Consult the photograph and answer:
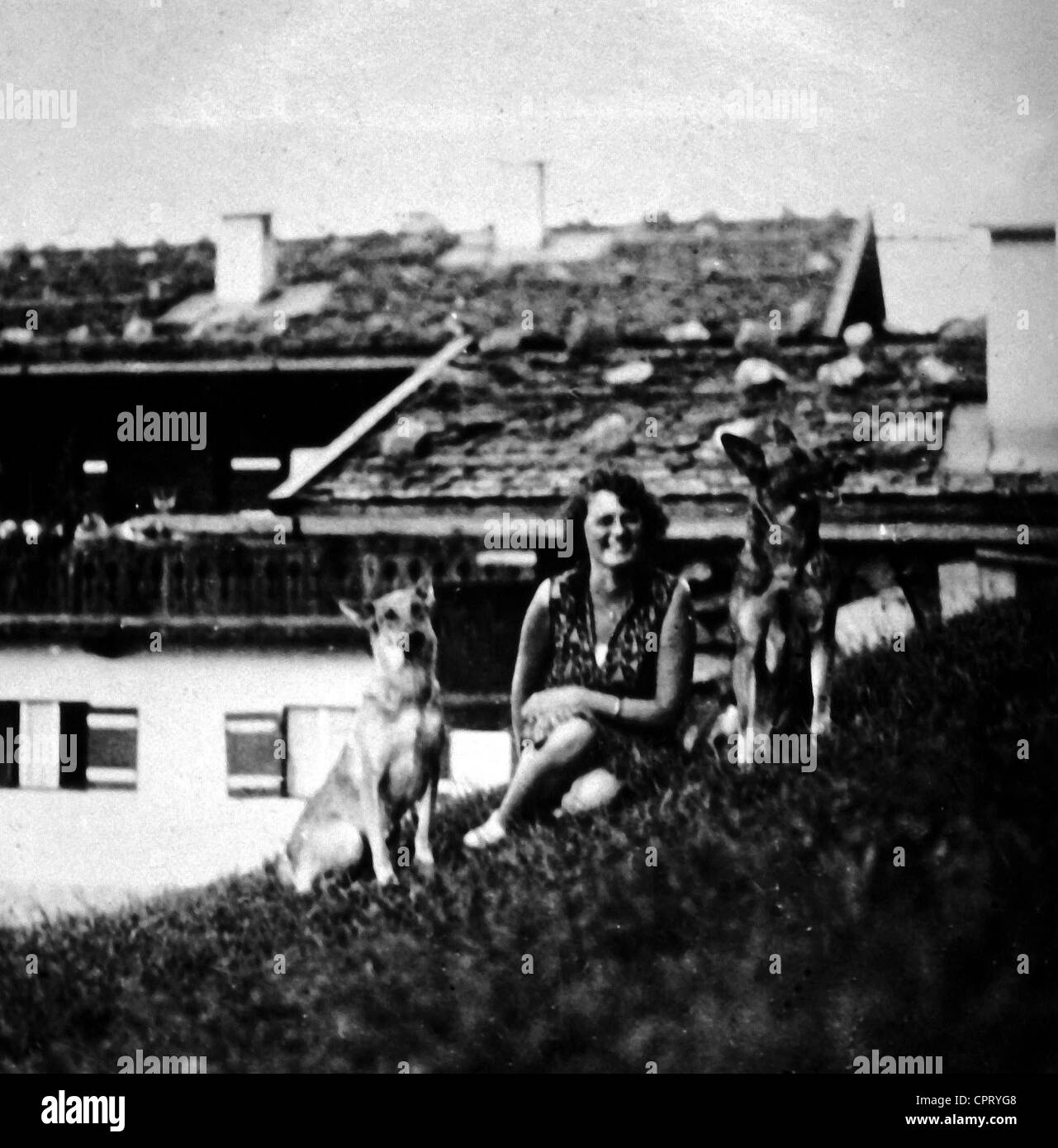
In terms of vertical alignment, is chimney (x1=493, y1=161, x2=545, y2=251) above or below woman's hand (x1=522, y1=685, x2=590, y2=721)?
above

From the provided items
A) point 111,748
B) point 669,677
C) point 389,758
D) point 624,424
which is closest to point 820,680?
point 669,677

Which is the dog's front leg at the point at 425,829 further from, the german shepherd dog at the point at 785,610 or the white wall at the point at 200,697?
the german shepherd dog at the point at 785,610

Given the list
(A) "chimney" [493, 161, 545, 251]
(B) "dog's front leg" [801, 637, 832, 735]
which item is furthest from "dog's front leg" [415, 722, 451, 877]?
(A) "chimney" [493, 161, 545, 251]

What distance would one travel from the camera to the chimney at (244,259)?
4.26m

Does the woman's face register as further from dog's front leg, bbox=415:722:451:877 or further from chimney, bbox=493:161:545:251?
chimney, bbox=493:161:545:251

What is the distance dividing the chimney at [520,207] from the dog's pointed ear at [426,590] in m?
0.89

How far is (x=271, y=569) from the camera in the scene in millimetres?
4176

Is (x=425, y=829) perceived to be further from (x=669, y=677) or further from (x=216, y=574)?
(x=216, y=574)

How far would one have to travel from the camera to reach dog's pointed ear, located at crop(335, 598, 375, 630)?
405 cm

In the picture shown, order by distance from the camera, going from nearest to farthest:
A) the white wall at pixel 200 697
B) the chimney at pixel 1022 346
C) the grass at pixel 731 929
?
the grass at pixel 731 929, the chimney at pixel 1022 346, the white wall at pixel 200 697

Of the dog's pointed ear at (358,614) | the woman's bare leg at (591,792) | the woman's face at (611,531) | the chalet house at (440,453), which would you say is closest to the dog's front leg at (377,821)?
the chalet house at (440,453)

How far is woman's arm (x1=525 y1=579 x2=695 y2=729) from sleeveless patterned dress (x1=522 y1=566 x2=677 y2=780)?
0.01 m
